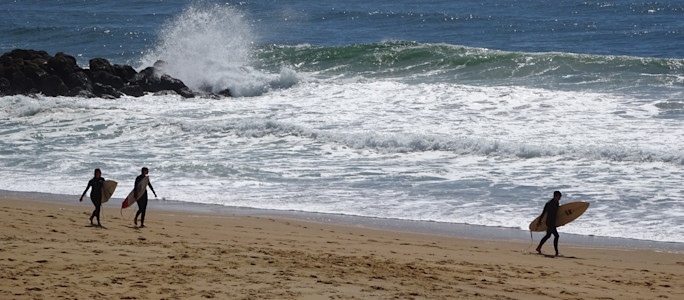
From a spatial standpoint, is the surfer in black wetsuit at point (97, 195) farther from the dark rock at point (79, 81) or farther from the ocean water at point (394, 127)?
the dark rock at point (79, 81)

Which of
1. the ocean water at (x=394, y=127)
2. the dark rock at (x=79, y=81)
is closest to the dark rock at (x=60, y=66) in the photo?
the dark rock at (x=79, y=81)

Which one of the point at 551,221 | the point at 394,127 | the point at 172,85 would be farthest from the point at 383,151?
the point at 172,85

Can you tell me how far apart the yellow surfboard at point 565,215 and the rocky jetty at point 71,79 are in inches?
543

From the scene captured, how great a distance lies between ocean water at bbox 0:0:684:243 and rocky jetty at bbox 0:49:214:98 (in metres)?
0.63

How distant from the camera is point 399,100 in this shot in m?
21.4

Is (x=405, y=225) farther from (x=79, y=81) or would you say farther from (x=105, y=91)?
(x=79, y=81)

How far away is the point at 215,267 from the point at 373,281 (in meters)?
1.51

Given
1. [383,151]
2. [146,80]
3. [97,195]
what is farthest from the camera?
[146,80]

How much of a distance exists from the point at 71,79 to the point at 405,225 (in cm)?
1377

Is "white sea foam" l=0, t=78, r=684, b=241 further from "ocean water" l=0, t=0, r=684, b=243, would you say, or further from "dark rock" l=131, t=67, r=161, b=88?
"dark rock" l=131, t=67, r=161, b=88

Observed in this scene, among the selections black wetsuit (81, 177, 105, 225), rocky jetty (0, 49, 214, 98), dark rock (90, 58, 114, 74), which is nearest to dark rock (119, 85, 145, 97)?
rocky jetty (0, 49, 214, 98)

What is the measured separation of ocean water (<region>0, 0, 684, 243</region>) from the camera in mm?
13606

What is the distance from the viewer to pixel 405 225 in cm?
1215

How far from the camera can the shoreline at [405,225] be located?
1110cm
